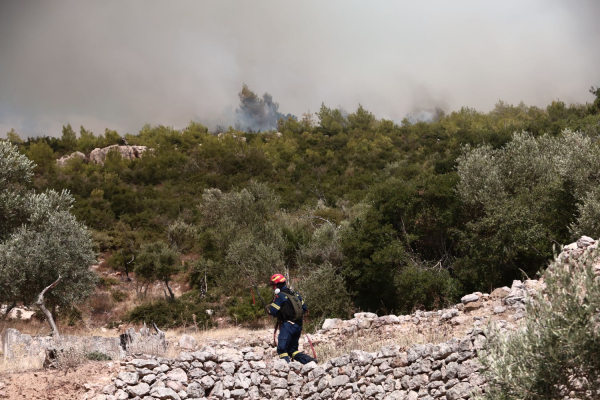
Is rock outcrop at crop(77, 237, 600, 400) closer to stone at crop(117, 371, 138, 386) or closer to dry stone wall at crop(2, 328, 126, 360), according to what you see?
stone at crop(117, 371, 138, 386)

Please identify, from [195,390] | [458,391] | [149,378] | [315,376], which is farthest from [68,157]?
[458,391]

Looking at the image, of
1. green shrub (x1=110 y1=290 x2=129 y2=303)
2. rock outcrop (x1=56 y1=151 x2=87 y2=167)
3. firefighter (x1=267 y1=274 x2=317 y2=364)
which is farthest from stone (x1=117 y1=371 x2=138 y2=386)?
rock outcrop (x1=56 y1=151 x2=87 y2=167)

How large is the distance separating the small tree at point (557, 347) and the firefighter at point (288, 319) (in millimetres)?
5058

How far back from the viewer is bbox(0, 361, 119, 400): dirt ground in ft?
26.6

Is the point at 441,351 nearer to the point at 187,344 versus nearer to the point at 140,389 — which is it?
the point at 140,389

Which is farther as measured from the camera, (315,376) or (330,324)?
(330,324)

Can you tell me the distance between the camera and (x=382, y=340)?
12.5 metres

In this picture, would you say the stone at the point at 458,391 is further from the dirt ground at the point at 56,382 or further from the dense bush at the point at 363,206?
the dense bush at the point at 363,206

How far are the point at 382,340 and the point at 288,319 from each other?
3.67m

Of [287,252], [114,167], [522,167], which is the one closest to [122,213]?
[114,167]

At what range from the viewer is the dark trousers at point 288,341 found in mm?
9820

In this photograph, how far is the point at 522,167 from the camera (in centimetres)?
2273

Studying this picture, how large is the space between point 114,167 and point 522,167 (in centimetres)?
5063

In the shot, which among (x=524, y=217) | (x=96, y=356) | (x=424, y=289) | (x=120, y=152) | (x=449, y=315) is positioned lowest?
(x=96, y=356)
